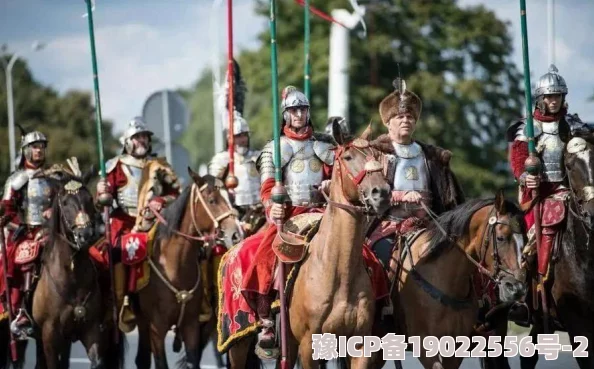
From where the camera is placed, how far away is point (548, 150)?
558 inches

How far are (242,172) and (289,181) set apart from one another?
5169mm

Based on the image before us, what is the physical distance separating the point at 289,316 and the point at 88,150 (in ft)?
127

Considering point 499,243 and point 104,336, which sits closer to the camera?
point 499,243

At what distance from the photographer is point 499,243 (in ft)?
40.8

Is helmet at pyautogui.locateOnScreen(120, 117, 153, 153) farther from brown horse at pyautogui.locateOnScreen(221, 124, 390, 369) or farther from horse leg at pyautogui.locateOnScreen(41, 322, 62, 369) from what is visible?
brown horse at pyautogui.locateOnScreen(221, 124, 390, 369)

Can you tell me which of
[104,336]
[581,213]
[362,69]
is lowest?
[104,336]

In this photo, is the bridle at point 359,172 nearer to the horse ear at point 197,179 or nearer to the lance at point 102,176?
the horse ear at point 197,179

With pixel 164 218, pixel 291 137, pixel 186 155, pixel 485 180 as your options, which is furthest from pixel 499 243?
pixel 485 180

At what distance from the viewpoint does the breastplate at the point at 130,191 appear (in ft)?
58.1

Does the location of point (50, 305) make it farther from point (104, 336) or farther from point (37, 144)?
point (37, 144)

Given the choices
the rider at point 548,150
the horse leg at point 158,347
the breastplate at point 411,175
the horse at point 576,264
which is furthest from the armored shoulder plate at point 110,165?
the horse at point 576,264

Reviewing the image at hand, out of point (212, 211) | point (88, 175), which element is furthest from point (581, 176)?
point (88, 175)

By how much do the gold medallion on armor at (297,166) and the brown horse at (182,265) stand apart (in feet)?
9.79

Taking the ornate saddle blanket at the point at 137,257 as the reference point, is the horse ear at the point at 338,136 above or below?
above
